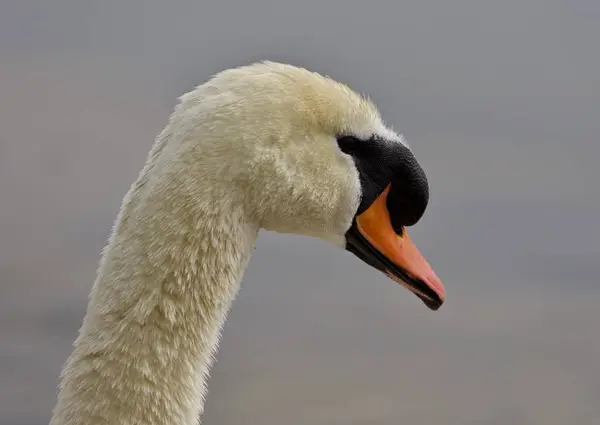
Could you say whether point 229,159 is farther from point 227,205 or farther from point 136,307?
point 136,307

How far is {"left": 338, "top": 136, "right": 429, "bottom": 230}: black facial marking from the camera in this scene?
6.85 meters

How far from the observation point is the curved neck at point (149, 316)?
6055 millimetres

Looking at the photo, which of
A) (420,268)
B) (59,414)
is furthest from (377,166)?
(59,414)

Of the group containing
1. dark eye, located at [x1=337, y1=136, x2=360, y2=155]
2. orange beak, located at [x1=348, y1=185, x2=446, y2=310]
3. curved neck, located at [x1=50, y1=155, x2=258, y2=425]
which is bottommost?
curved neck, located at [x1=50, y1=155, x2=258, y2=425]

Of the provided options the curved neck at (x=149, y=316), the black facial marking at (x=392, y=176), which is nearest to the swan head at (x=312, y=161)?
the black facial marking at (x=392, y=176)

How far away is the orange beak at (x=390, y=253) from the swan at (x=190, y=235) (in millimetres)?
605

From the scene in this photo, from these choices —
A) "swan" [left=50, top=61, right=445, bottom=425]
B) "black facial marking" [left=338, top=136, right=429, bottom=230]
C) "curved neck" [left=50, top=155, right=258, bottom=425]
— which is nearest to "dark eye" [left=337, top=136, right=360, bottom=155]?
"black facial marking" [left=338, top=136, right=429, bottom=230]

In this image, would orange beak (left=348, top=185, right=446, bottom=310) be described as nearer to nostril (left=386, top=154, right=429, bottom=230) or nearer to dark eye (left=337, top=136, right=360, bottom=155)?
nostril (left=386, top=154, right=429, bottom=230)

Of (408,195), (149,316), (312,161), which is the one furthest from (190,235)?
(408,195)

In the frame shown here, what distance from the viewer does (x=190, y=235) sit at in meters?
6.14

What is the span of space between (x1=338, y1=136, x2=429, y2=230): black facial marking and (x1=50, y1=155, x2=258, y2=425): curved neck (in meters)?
0.98

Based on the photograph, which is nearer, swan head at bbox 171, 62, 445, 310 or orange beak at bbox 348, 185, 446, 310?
swan head at bbox 171, 62, 445, 310

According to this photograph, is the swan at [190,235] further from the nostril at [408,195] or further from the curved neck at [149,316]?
the nostril at [408,195]

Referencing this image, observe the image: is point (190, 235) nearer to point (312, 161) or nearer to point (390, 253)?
point (312, 161)
